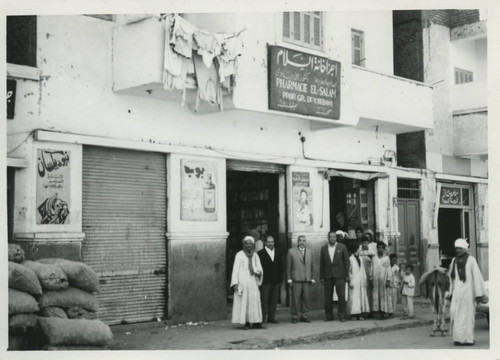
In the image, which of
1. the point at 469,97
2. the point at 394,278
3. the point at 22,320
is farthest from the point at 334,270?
the point at 469,97

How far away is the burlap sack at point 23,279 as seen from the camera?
7.81 metres

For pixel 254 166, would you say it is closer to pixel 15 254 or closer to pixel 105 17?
pixel 105 17

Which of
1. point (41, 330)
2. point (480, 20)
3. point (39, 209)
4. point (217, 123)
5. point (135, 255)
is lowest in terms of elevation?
point (41, 330)

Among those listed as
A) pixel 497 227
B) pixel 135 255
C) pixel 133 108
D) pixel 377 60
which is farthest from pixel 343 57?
pixel 497 227

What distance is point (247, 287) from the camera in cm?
1105

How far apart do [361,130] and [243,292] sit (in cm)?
594

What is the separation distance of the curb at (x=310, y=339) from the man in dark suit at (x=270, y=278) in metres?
1.32

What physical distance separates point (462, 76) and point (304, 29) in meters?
7.23

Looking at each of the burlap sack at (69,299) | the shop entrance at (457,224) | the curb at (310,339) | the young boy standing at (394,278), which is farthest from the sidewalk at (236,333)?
the shop entrance at (457,224)

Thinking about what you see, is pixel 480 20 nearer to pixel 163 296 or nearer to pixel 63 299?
pixel 163 296

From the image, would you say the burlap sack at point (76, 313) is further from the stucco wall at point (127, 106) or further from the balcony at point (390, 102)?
the balcony at point (390, 102)

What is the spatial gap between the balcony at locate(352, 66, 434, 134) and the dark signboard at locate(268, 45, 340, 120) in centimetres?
86

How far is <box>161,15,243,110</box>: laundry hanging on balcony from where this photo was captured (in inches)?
410

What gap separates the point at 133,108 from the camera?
36.4 ft
